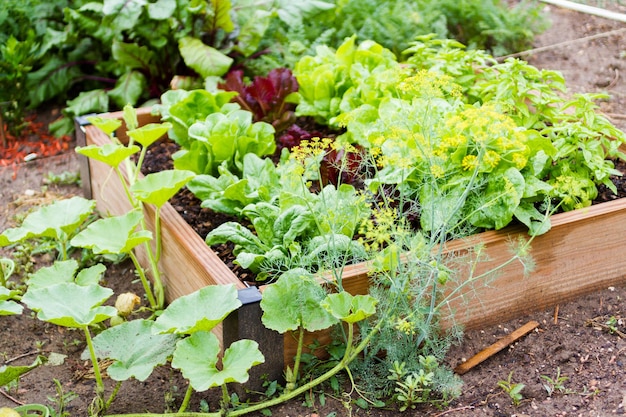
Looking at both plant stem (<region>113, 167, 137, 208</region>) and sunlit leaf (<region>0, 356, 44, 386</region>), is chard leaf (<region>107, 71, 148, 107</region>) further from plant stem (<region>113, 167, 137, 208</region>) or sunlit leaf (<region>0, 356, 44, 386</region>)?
sunlit leaf (<region>0, 356, 44, 386</region>)

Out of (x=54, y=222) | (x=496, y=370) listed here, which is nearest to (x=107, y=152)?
(x=54, y=222)

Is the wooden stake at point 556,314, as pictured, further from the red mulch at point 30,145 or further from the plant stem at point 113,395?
the red mulch at point 30,145

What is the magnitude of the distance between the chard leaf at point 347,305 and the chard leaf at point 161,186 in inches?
30.6

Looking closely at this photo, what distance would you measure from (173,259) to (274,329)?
0.80 m

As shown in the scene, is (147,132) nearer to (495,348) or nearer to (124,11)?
(124,11)

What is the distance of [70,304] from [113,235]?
1.47ft

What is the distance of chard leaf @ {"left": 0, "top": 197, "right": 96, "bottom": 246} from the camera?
9.70ft

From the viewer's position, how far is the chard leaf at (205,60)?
420 centimetres

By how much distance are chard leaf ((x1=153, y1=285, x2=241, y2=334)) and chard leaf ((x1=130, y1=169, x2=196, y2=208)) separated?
1.69 ft

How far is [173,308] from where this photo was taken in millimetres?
2512

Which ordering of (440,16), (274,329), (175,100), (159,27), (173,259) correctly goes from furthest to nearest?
1. (440,16)
2. (159,27)
3. (175,100)
4. (173,259)
5. (274,329)

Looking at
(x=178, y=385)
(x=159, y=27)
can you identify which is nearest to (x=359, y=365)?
(x=178, y=385)

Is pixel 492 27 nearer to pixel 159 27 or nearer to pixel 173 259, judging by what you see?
pixel 159 27

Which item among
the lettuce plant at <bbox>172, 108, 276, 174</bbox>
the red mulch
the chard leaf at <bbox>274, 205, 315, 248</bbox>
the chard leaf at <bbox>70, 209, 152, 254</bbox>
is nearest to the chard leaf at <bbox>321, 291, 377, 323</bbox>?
the chard leaf at <bbox>274, 205, 315, 248</bbox>
